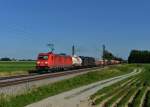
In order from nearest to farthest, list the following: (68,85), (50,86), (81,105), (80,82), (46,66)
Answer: (81,105) < (50,86) < (68,85) < (80,82) < (46,66)

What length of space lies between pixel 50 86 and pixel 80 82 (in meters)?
11.7

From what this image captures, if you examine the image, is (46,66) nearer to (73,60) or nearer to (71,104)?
(73,60)

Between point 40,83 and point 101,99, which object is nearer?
point 101,99

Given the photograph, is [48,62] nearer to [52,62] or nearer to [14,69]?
[52,62]

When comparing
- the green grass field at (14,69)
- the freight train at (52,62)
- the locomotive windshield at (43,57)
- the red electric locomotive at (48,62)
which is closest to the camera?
the green grass field at (14,69)

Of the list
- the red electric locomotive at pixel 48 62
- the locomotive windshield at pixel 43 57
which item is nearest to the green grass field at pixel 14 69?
the red electric locomotive at pixel 48 62

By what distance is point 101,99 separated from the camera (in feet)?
106

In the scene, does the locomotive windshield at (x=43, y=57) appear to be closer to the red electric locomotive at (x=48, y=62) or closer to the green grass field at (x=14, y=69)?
the red electric locomotive at (x=48, y=62)

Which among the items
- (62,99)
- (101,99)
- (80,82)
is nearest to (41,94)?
(62,99)

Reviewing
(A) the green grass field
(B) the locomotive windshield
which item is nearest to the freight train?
(B) the locomotive windshield

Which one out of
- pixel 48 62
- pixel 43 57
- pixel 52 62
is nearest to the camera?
pixel 48 62

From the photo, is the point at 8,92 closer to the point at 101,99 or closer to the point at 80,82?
the point at 101,99

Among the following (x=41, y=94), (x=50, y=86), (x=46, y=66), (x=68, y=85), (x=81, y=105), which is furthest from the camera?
(x=46, y=66)

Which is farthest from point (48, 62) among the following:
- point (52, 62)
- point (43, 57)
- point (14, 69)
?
point (14, 69)
